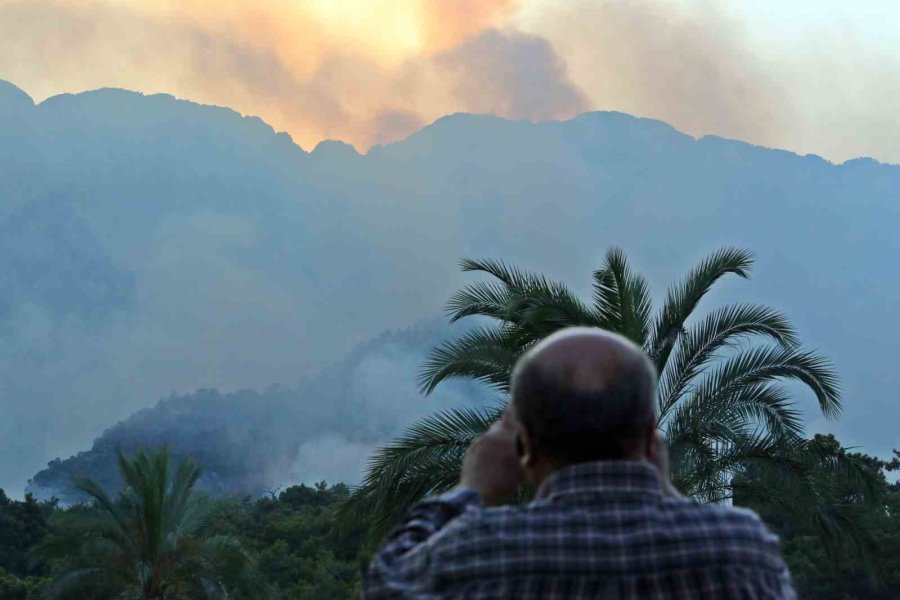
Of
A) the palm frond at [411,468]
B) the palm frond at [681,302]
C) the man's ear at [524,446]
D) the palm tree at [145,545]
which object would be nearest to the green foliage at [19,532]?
the palm tree at [145,545]

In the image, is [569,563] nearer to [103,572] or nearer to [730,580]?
[730,580]

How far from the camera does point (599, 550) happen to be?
5.15ft

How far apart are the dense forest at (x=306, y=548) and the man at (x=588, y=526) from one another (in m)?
19.9

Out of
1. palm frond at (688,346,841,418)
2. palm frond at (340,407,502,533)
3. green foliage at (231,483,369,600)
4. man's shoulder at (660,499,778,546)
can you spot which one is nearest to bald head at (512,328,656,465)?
man's shoulder at (660,499,778,546)

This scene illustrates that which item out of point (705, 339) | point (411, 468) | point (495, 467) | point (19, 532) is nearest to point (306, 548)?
point (19, 532)

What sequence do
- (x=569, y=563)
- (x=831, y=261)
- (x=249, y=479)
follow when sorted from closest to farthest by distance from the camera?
(x=569, y=563)
(x=249, y=479)
(x=831, y=261)

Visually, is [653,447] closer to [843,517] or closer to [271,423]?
[843,517]

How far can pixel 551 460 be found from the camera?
170cm

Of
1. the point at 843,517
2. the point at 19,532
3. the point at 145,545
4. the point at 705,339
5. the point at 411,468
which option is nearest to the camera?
the point at 411,468

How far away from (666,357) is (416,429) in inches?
111

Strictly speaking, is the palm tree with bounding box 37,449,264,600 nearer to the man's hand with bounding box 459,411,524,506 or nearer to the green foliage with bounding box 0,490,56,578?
the green foliage with bounding box 0,490,56,578

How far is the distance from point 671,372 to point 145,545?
13.6 m

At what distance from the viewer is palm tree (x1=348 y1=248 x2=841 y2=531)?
11617mm

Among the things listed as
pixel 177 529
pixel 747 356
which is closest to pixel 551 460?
pixel 747 356
